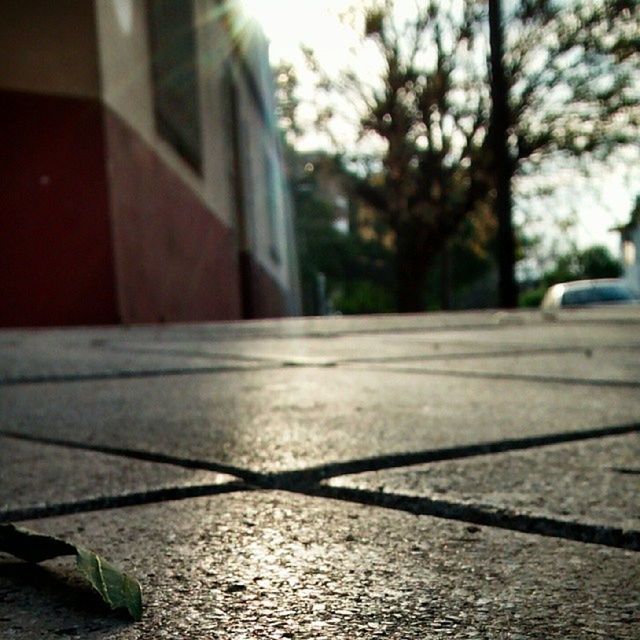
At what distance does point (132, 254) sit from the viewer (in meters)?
6.79

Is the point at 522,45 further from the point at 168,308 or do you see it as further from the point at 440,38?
the point at 168,308

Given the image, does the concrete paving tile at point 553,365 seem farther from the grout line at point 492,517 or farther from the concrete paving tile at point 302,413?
the grout line at point 492,517

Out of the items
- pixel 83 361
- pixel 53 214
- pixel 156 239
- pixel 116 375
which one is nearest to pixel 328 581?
pixel 116 375

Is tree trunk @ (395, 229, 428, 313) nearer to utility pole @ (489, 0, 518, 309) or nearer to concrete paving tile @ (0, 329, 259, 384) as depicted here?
utility pole @ (489, 0, 518, 309)

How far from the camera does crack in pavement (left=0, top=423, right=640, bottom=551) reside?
Answer: 0.63m

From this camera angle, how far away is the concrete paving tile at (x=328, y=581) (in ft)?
1.45

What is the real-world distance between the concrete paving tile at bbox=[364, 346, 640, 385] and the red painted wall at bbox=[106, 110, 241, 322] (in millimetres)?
4297

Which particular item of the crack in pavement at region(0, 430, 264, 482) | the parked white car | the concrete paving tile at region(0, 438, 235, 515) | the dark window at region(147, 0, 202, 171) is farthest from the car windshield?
the concrete paving tile at region(0, 438, 235, 515)

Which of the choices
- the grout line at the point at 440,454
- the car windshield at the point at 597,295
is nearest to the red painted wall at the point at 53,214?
the grout line at the point at 440,454

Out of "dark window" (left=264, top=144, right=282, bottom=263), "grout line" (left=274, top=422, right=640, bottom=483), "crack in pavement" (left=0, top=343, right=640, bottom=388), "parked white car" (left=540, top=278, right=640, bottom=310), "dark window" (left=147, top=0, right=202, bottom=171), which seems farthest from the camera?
"dark window" (left=264, top=144, right=282, bottom=263)

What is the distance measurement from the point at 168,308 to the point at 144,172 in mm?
1292

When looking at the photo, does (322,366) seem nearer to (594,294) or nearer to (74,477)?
(74,477)

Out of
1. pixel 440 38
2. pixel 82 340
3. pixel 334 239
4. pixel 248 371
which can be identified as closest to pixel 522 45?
pixel 440 38

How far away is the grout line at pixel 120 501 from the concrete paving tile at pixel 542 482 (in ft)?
0.33
